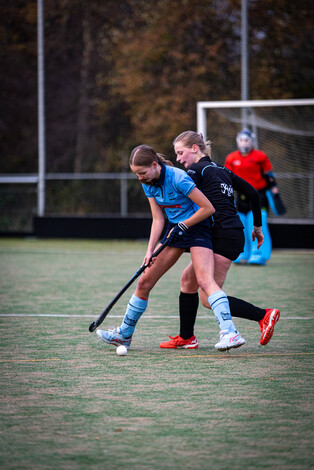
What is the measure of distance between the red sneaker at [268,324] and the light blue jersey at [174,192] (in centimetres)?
87

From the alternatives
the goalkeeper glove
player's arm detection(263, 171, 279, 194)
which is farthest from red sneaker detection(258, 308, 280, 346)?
player's arm detection(263, 171, 279, 194)

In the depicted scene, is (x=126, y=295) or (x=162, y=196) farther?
(x=126, y=295)

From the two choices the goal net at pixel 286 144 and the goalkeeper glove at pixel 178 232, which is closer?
the goalkeeper glove at pixel 178 232

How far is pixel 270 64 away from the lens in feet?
90.4

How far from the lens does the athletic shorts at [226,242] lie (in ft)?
18.4

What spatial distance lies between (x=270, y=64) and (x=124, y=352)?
23.4 m

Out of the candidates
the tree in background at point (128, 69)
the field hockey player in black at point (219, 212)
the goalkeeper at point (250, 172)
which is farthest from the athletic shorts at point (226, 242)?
the tree in background at point (128, 69)

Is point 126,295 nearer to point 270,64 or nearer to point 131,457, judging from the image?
point 131,457

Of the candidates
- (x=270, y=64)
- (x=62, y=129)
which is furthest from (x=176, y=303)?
(x=62, y=129)

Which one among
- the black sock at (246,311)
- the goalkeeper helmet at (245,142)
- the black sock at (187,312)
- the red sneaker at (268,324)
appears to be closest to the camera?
the red sneaker at (268,324)

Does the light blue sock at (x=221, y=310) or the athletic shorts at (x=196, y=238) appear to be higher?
the athletic shorts at (x=196, y=238)

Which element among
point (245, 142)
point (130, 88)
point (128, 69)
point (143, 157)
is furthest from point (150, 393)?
point (128, 69)

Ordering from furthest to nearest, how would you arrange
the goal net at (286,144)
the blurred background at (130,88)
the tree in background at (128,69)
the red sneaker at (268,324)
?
the tree in background at (128,69)
the blurred background at (130,88)
the goal net at (286,144)
the red sneaker at (268,324)

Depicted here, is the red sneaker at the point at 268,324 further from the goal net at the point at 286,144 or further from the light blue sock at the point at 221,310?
the goal net at the point at 286,144
